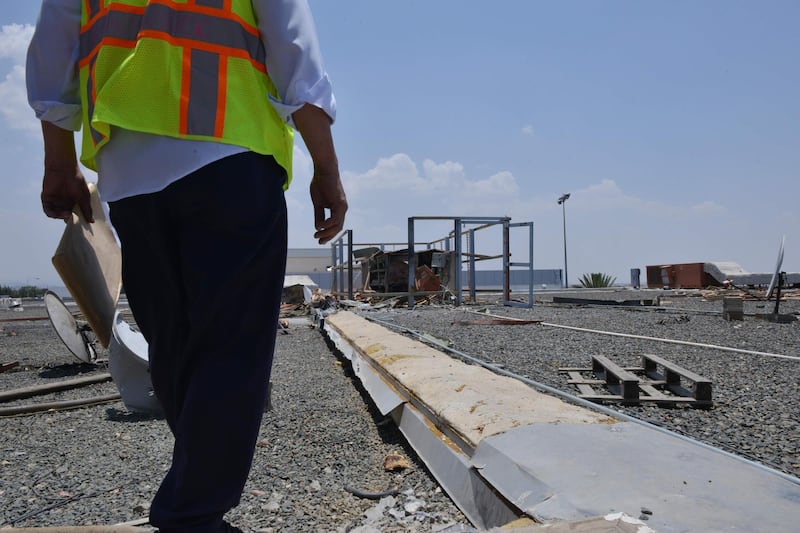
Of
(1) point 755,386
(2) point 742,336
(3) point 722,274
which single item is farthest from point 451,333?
(3) point 722,274

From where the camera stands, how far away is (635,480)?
138 cm

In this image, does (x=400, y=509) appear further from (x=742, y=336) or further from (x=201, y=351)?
(x=742, y=336)

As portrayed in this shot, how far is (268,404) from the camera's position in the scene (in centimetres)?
344

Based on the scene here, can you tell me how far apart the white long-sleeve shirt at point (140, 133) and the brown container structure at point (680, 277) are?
2487 cm

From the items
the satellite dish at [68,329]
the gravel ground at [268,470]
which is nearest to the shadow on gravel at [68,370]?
the satellite dish at [68,329]

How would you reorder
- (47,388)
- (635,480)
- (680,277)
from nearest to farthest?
(635,480), (47,388), (680,277)

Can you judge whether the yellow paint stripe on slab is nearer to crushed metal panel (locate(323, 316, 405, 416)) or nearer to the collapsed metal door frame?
crushed metal panel (locate(323, 316, 405, 416))

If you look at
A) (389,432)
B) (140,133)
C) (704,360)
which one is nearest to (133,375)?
(389,432)

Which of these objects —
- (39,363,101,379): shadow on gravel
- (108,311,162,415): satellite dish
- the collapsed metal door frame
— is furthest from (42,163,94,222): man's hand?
the collapsed metal door frame

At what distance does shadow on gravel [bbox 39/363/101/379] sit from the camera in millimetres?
5691

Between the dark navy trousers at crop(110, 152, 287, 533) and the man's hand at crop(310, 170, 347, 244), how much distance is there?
0.18m

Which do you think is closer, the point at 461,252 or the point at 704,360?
the point at 704,360

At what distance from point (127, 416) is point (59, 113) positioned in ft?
8.86

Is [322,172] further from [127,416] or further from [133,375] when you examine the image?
[127,416]
